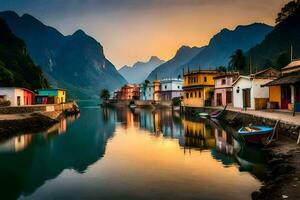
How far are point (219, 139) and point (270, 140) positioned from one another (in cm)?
900

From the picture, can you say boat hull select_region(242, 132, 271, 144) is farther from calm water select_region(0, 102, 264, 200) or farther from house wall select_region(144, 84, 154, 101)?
house wall select_region(144, 84, 154, 101)

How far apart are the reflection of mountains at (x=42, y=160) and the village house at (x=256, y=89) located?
70.6 feet

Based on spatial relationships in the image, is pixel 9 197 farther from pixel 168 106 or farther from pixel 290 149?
pixel 168 106

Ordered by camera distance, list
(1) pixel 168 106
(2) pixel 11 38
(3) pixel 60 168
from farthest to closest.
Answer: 1. (2) pixel 11 38
2. (1) pixel 168 106
3. (3) pixel 60 168

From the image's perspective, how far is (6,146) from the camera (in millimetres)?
31562

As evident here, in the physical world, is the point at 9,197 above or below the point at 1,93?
below

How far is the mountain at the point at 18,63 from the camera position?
92200 mm

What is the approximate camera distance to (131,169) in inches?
860

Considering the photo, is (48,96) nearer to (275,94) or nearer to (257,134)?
(275,94)

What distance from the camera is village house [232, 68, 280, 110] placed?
44347 millimetres

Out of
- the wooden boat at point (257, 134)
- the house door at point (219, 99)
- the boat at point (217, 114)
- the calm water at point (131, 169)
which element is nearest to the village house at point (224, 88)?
the house door at point (219, 99)

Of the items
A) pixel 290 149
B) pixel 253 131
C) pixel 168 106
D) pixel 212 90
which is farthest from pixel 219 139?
pixel 168 106

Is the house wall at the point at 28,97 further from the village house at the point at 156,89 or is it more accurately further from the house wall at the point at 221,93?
the village house at the point at 156,89

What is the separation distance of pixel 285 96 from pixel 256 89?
527 cm
